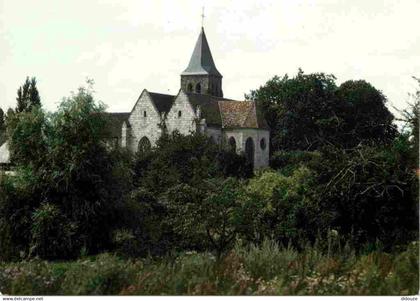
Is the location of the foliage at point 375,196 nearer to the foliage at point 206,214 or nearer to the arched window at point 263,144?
the foliage at point 206,214

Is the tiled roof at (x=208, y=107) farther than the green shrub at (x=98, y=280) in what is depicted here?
Yes

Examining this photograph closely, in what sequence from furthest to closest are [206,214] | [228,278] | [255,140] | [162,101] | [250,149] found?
[162,101] → [250,149] → [255,140] → [206,214] → [228,278]

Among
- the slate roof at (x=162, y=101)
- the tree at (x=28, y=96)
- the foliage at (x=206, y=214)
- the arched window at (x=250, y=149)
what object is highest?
the slate roof at (x=162, y=101)

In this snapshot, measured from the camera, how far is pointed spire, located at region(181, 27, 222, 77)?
288 ft

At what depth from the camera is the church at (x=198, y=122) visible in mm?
71500

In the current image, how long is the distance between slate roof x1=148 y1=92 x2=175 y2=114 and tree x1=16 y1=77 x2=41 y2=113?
4372 centimetres

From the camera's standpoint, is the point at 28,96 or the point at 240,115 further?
the point at 240,115

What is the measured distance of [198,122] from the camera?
7069 cm

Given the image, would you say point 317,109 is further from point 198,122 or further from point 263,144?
point 198,122

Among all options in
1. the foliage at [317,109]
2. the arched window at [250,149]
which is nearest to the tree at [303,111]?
the foliage at [317,109]

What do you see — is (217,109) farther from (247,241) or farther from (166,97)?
(247,241)

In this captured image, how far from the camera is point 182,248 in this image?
22.5 metres

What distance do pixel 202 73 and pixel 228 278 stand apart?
252 feet

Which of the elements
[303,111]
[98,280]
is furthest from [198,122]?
[98,280]
